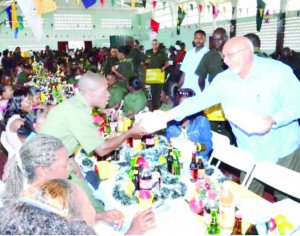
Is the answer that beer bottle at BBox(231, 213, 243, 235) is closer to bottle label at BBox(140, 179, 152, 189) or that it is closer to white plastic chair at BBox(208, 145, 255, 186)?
bottle label at BBox(140, 179, 152, 189)

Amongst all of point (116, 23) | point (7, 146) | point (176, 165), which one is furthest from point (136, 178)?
point (116, 23)

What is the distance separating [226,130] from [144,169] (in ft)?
9.39

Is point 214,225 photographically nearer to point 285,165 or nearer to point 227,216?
point 227,216

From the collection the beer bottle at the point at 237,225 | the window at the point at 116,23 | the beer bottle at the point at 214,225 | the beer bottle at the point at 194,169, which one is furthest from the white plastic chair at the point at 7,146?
the window at the point at 116,23

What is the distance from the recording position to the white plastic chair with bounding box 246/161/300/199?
7.72 feet

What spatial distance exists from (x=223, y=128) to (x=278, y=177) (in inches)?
97.2

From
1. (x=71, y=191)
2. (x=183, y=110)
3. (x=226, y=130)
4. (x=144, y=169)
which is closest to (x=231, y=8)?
(x=226, y=130)

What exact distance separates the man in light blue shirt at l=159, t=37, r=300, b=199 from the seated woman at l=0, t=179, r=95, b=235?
5.08ft

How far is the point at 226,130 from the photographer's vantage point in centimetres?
487

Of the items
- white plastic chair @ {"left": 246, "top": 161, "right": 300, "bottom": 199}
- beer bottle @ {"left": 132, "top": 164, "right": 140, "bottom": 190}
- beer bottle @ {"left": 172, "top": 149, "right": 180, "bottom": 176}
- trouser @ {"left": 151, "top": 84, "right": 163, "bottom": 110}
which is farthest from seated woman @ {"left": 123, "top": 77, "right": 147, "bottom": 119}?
trouser @ {"left": 151, "top": 84, "right": 163, "bottom": 110}

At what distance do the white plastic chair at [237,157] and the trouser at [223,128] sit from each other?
1.56 meters

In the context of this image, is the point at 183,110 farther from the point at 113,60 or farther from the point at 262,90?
the point at 113,60

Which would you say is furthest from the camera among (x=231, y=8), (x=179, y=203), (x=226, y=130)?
(x=231, y=8)

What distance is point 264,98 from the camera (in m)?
2.59
